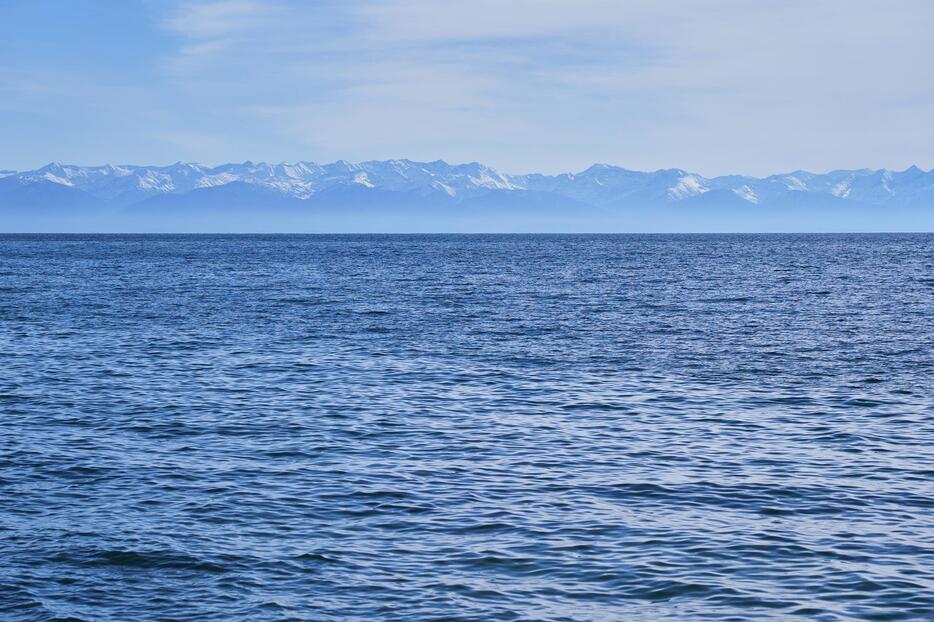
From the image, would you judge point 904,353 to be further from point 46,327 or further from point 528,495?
point 46,327

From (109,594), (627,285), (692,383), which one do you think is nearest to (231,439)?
(109,594)

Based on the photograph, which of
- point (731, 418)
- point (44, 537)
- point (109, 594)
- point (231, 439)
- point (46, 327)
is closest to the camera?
point (109, 594)

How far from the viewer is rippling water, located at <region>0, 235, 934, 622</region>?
18.6m

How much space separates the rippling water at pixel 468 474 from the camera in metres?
18.6

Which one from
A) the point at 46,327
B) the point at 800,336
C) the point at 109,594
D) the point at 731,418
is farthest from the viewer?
the point at 46,327

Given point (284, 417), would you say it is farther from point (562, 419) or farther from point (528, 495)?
point (528, 495)

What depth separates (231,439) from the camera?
31000 millimetres

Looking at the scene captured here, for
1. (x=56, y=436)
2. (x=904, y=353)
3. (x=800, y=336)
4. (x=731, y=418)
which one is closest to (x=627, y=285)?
(x=800, y=336)

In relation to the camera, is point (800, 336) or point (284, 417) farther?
point (800, 336)

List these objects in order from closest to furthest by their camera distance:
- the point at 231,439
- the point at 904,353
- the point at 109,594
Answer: the point at 109,594, the point at 231,439, the point at 904,353

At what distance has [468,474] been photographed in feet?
87.0

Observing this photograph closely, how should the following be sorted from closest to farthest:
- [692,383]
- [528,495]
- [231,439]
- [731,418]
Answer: [528,495] < [231,439] < [731,418] < [692,383]

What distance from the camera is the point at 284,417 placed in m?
34.4

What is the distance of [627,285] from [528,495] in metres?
81.3
